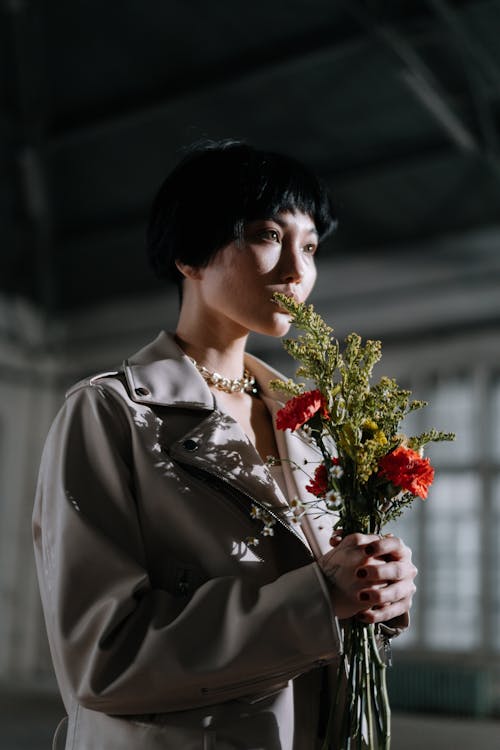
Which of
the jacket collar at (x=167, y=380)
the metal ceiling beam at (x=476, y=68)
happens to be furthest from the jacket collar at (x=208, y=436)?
the metal ceiling beam at (x=476, y=68)

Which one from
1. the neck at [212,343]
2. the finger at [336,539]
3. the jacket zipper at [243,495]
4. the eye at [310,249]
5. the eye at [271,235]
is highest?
the eye at [310,249]

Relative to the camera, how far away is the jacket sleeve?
4.38 ft

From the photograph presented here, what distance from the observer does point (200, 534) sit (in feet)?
4.90

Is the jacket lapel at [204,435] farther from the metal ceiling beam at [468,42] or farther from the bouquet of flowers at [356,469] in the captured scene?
the metal ceiling beam at [468,42]

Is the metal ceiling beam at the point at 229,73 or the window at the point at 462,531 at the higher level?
the metal ceiling beam at the point at 229,73

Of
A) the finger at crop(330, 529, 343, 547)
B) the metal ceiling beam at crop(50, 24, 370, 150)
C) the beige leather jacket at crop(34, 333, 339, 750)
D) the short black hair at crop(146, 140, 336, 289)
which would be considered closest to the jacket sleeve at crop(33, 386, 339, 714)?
the beige leather jacket at crop(34, 333, 339, 750)

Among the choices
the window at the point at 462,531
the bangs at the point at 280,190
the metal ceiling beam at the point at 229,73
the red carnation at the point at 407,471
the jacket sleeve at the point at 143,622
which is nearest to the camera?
the jacket sleeve at the point at 143,622

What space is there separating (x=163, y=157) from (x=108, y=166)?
2.41 feet

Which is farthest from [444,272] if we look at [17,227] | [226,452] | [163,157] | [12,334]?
[226,452]

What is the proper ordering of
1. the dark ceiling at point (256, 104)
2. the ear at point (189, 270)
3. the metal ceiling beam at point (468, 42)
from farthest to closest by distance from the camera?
the dark ceiling at point (256, 104) < the metal ceiling beam at point (468, 42) < the ear at point (189, 270)

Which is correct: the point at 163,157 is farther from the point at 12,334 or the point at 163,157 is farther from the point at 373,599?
the point at 373,599

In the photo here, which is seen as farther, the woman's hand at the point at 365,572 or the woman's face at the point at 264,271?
the woman's face at the point at 264,271

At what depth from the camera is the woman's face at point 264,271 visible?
169 cm

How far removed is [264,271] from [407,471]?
0.48 meters
